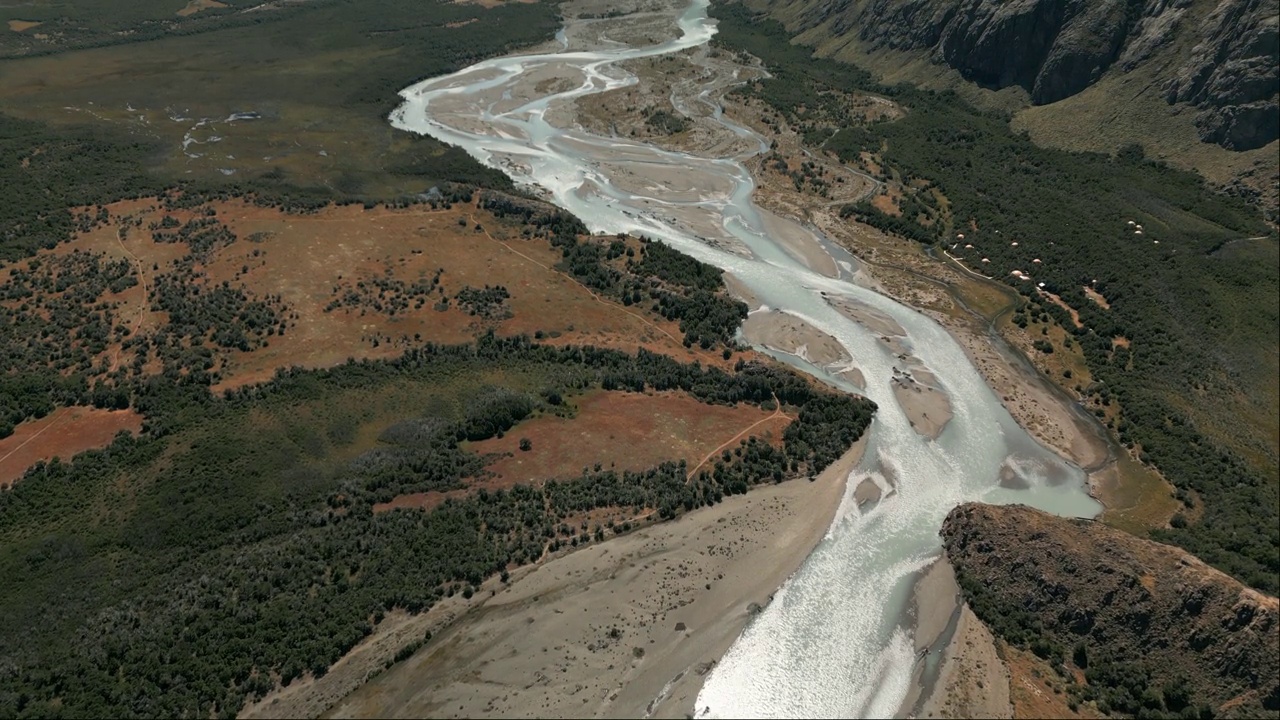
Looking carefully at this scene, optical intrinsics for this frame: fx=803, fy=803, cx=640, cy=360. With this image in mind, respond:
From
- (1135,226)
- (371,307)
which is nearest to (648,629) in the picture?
(371,307)

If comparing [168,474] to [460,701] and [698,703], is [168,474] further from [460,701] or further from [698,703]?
[698,703]

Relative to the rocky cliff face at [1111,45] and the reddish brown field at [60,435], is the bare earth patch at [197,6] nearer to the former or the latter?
the rocky cliff face at [1111,45]

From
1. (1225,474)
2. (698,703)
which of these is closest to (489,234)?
(698,703)

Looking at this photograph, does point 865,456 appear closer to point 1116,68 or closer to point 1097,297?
point 1097,297

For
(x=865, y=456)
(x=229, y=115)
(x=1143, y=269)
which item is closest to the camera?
(x=865, y=456)

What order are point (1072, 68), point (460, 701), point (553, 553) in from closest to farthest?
point (460, 701)
point (553, 553)
point (1072, 68)

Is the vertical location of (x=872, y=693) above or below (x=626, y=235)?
below
